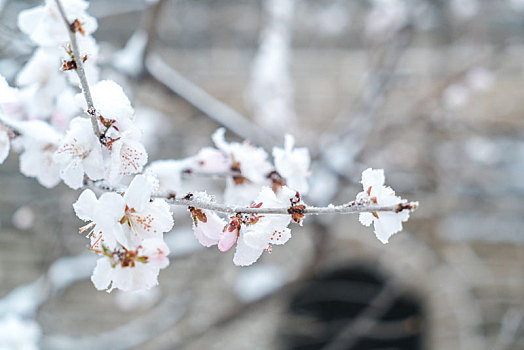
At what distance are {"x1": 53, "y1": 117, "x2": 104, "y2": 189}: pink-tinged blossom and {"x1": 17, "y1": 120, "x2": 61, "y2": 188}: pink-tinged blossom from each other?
0.61 ft

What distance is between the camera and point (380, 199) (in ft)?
1.78

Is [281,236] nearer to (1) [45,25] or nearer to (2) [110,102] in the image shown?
(2) [110,102]

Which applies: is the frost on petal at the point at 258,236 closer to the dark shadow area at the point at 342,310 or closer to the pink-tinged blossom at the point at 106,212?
the pink-tinged blossom at the point at 106,212

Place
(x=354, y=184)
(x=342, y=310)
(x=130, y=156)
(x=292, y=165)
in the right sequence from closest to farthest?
(x=130, y=156), (x=292, y=165), (x=354, y=184), (x=342, y=310)

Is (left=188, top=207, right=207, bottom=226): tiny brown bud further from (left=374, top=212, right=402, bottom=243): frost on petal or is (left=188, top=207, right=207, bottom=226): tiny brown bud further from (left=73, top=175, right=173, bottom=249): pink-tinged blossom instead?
(left=374, top=212, right=402, bottom=243): frost on petal

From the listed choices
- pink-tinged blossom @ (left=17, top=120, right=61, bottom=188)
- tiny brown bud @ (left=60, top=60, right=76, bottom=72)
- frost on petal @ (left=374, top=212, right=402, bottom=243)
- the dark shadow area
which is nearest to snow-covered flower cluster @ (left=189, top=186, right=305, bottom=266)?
frost on petal @ (left=374, top=212, right=402, bottom=243)

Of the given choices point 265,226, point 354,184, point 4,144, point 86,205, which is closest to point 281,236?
point 265,226

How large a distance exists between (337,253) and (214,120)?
108 inches

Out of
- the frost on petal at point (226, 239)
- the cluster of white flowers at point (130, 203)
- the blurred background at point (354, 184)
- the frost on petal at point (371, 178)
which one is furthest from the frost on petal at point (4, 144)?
the blurred background at point (354, 184)

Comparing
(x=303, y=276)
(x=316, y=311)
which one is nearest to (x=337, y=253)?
(x=316, y=311)

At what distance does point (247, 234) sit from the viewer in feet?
1.85

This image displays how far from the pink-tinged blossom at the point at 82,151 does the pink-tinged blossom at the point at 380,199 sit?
33 centimetres

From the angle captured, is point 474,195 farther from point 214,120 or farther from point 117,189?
point 117,189

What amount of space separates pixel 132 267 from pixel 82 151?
16 centimetres
